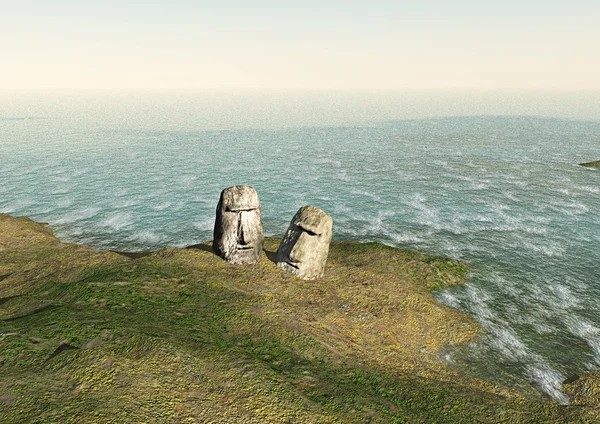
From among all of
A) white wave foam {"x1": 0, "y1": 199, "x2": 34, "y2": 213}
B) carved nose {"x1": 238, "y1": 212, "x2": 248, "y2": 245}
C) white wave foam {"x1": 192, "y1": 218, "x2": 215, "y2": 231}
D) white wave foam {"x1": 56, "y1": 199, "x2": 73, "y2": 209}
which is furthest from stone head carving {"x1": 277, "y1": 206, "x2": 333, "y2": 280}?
white wave foam {"x1": 0, "y1": 199, "x2": 34, "y2": 213}

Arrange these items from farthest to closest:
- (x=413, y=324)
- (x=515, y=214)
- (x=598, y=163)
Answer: (x=598, y=163)
(x=515, y=214)
(x=413, y=324)

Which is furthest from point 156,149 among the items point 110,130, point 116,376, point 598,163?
point 598,163

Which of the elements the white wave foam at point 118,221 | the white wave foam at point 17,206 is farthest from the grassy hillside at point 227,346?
the white wave foam at point 17,206

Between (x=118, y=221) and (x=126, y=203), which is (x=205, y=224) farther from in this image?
(x=126, y=203)

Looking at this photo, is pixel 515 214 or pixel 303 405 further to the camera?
pixel 515 214

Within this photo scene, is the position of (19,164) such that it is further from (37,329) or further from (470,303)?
(470,303)

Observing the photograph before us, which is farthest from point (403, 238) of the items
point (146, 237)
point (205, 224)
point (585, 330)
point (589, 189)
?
point (589, 189)

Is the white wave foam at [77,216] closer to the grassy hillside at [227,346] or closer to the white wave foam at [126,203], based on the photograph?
the white wave foam at [126,203]

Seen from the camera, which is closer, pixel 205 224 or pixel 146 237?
pixel 146 237
